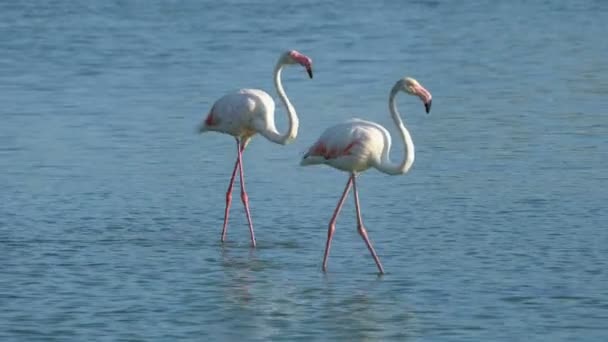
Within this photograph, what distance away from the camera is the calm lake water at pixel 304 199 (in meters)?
8.75

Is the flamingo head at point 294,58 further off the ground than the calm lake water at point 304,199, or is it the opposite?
the flamingo head at point 294,58

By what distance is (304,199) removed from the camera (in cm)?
1200

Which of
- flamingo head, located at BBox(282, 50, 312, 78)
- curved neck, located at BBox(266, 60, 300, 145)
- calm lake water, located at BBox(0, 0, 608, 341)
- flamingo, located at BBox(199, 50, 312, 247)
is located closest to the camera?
calm lake water, located at BBox(0, 0, 608, 341)

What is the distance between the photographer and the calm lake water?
28.7 ft

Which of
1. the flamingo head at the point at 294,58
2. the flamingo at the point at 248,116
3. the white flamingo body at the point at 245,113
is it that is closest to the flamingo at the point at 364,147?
the flamingo head at the point at 294,58

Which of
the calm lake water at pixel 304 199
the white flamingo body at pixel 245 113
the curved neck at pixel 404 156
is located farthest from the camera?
the white flamingo body at pixel 245 113

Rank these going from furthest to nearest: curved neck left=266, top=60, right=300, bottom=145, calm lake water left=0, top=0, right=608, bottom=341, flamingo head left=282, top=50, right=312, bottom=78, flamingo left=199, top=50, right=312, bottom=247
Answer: flamingo left=199, top=50, right=312, bottom=247, curved neck left=266, top=60, right=300, bottom=145, flamingo head left=282, top=50, right=312, bottom=78, calm lake water left=0, top=0, right=608, bottom=341

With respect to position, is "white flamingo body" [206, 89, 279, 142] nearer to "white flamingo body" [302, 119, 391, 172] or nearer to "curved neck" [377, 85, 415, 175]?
"white flamingo body" [302, 119, 391, 172]

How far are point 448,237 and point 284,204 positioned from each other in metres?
1.73

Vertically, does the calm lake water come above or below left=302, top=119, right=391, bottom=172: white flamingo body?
below

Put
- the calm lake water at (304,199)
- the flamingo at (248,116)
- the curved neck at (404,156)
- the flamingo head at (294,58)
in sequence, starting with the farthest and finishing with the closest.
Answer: the flamingo at (248,116) < the flamingo head at (294,58) < the curved neck at (404,156) < the calm lake water at (304,199)

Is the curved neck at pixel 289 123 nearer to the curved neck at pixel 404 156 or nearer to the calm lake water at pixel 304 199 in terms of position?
the calm lake water at pixel 304 199

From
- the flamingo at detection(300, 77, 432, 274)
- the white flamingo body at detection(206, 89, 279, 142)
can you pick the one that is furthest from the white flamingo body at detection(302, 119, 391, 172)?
the white flamingo body at detection(206, 89, 279, 142)

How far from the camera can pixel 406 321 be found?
8.55 metres
